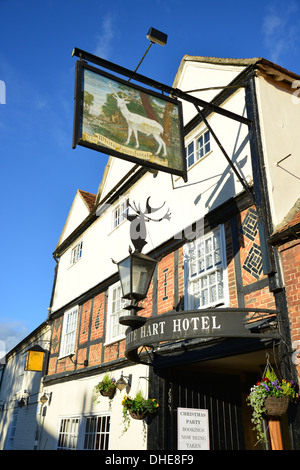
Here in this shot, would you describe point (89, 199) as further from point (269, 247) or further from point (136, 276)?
point (269, 247)

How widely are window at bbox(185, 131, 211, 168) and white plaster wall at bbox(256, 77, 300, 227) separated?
142 cm

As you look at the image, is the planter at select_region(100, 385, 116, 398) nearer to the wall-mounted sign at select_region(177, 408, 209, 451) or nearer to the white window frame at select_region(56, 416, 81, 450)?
the white window frame at select_region(56, 416, 81, 450)

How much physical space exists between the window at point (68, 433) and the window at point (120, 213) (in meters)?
5.24

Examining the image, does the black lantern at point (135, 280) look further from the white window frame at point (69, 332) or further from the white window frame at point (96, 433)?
the white window frame at point (69, 332)

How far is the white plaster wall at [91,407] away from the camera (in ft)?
25.1

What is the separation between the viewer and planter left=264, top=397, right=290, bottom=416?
475cm

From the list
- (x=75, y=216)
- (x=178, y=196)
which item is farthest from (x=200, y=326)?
(x=75, y=216)

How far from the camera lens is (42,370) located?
43.2 ft

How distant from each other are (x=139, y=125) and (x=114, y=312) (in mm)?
5600

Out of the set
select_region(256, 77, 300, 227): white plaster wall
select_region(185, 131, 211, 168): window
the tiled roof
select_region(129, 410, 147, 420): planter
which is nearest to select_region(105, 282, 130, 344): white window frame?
select_region(129, 410, 147, 420): planter

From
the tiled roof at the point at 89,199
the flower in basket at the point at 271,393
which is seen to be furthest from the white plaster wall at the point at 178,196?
the flower in basket at the point at 271,393

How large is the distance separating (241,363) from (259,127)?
407 centimetres

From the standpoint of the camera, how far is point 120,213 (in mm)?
11375
